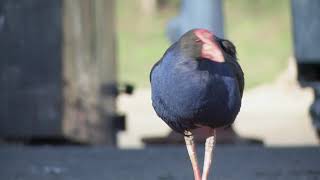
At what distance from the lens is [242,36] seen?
20.8 metres

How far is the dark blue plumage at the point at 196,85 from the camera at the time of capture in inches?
80.2

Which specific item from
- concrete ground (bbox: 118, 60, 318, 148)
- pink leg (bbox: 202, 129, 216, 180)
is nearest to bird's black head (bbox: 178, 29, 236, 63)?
pink leg (bbox: 202, 129, 216, 180)

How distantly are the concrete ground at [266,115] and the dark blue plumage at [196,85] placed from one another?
857 centimetres

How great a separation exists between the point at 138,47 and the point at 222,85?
1852 cm

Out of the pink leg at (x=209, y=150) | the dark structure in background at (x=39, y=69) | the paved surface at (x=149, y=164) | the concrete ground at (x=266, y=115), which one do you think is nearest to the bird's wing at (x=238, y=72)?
the pink leg at (x=209, y=150)

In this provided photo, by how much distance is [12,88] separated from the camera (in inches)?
229

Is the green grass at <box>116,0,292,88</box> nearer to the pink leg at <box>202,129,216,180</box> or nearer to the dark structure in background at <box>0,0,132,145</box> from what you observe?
the dark structure in background at <box>0,0,132,145</box>

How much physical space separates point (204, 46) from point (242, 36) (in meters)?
18.9

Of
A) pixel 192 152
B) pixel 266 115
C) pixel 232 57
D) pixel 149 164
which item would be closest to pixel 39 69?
pixel 149 164

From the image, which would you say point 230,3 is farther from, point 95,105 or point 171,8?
point 95,105

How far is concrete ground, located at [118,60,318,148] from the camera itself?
467 inches

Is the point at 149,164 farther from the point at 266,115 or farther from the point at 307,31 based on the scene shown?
the point at 266,115

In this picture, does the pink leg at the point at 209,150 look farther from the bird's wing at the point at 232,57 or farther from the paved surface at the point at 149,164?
the paved surface at the point at 149,164

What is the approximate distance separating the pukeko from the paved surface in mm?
1701
